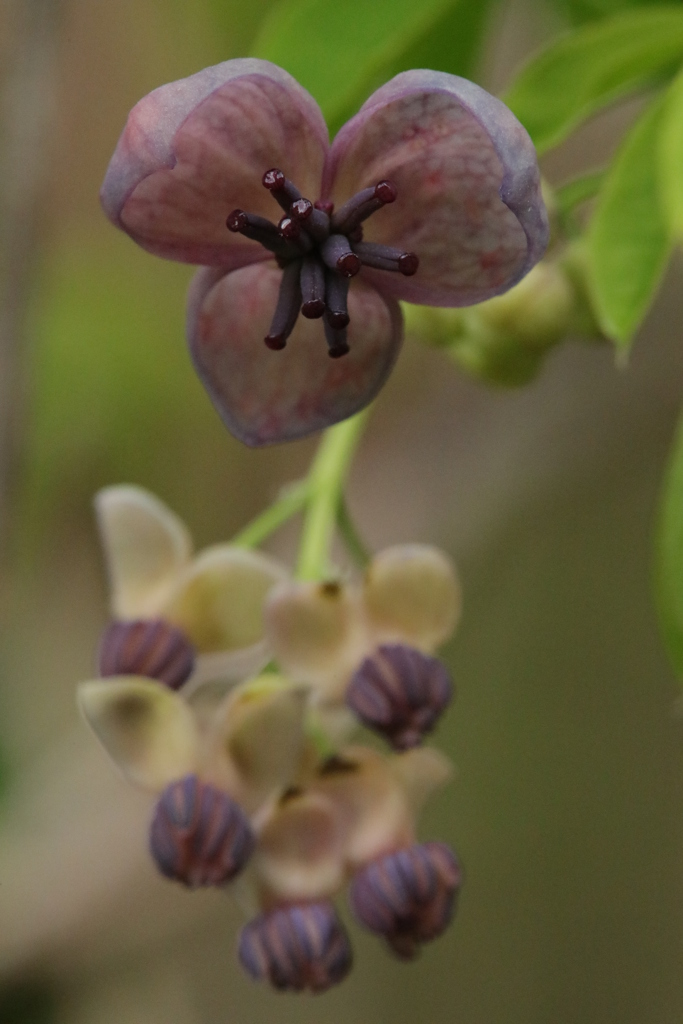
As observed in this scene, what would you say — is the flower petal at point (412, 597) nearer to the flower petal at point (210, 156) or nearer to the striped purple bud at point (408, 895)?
the striped purple bud at point (408, 895)

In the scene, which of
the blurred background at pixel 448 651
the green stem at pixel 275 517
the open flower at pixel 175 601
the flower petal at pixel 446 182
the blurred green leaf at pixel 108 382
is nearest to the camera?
the flower petal at pixel 446 182

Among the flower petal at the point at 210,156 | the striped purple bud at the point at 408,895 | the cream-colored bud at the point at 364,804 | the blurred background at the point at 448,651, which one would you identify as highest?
the flower petal at the point at 210,156

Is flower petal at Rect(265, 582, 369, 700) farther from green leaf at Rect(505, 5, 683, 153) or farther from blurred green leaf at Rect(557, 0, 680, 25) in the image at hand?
blurred green leaf at Rect(557, 0, 680, 25)

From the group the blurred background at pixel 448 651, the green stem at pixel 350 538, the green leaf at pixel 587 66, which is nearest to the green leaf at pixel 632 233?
the green leaf at pixel 587 66

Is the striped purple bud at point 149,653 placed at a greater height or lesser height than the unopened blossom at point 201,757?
greater

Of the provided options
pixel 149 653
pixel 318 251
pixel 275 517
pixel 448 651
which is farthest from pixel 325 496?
→ pixel 448 651

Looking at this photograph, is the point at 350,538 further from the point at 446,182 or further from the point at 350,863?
the point at 446,182

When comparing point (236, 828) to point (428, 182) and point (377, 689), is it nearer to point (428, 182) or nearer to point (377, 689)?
point (377, 689)
